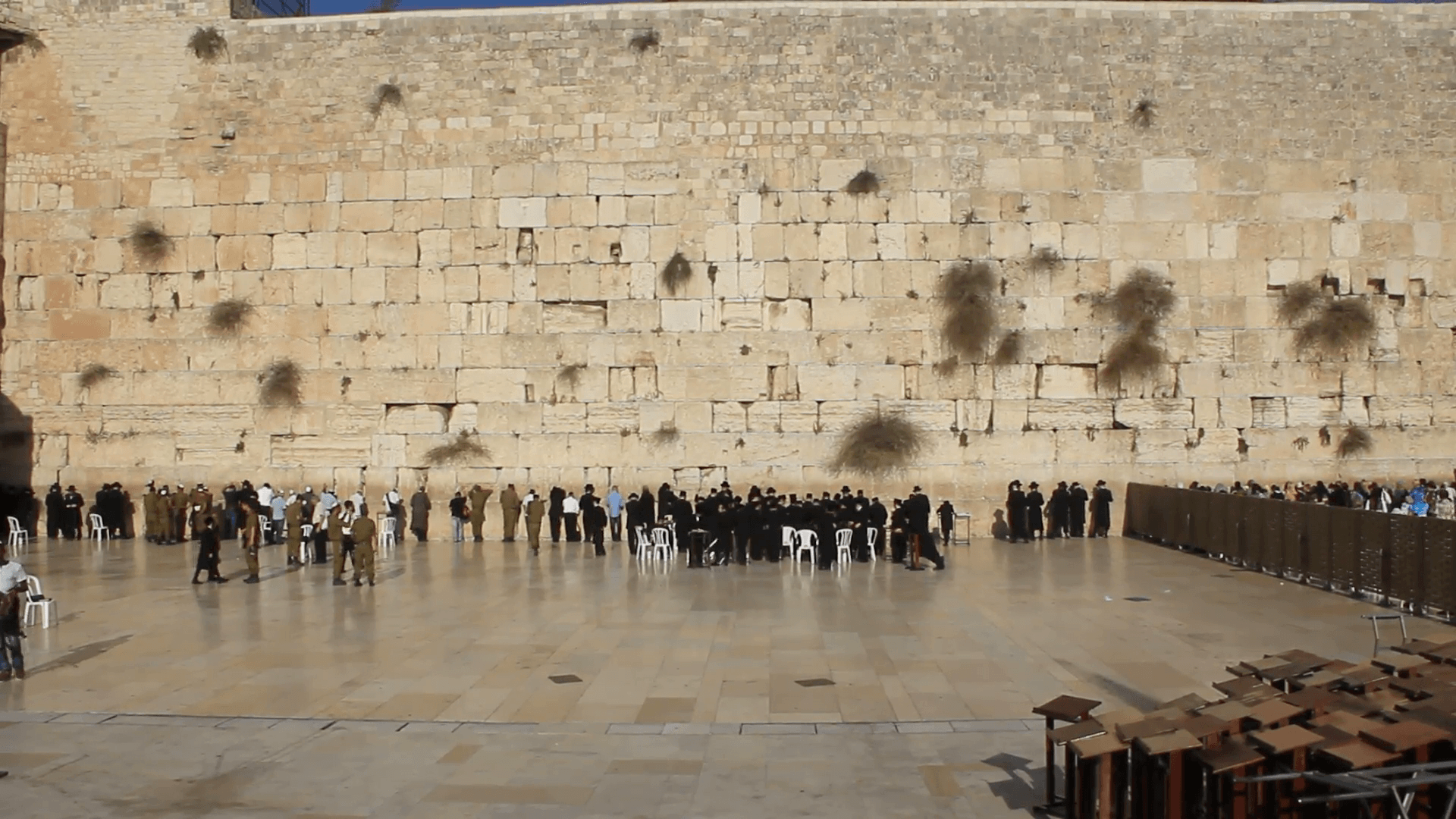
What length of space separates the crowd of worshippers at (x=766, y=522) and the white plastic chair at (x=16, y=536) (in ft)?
22.4

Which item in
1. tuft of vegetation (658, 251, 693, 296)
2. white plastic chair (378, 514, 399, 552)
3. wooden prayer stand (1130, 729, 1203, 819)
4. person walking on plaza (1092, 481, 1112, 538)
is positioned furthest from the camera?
tuft of vegetation (658, 251, 693, 296)

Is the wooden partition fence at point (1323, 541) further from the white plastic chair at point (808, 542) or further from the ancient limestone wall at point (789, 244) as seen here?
the white plastic chair at point (808, 542)

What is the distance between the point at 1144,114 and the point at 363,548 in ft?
40.1

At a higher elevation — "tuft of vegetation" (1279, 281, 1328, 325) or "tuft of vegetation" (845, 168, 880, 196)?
"tuft of vegetation" (845, 168, 880, 196)

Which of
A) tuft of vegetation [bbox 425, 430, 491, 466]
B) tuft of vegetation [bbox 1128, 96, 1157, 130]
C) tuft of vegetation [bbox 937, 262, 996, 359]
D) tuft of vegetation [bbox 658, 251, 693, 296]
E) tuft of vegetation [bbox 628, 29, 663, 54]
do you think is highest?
tuft of vegetation [bbox 628, 29, 663, 54]

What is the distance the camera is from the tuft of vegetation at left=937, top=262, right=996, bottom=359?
55.4 feet

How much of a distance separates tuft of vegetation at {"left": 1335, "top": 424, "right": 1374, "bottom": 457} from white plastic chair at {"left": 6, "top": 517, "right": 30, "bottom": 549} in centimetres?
1805

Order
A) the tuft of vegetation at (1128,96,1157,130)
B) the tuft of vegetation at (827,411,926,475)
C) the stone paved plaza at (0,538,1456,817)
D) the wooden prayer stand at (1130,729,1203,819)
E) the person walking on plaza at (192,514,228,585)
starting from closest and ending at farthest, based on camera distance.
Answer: the wooden prayer stand at (1130,729,1203,819), the stone paved plaza at (0,538,1456,817), the person walking on plaza at (192,514,228,585), the tuft of vegetation at (827,411,926,475), the tuft of vegetation at (1128,96,1157,130)

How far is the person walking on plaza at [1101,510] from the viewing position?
16.5 m

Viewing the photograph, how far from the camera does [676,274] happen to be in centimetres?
1711

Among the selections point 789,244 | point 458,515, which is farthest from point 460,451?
point 789,244

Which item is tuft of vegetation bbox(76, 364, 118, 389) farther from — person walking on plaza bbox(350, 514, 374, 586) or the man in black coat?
the man in black coat

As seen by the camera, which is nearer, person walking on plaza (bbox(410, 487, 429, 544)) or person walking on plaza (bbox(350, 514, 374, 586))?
person walking on plaza (bbox(350, 514, 374, 586))

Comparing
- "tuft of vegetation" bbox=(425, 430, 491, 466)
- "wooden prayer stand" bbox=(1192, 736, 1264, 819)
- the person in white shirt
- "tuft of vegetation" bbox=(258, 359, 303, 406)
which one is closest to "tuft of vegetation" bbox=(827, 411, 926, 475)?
"tuft of vegetation" bbox=(425, 430, 491, 466)
